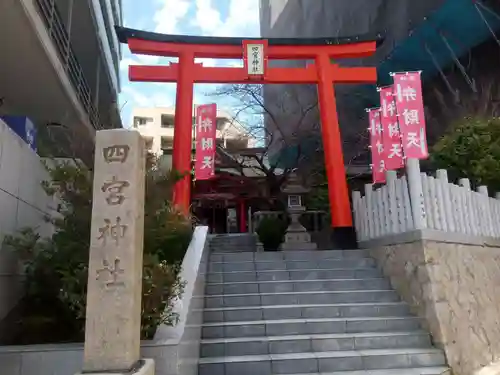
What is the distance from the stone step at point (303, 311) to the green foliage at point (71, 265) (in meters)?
1.59

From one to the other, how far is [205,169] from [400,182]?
6935 millimetres

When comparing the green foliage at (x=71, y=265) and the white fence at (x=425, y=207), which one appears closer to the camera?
the green foliage at (x=71, y=265)

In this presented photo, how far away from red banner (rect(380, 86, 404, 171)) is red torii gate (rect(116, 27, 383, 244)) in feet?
3.69

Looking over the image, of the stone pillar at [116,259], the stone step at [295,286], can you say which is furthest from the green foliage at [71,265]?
the stone step at [295,286]

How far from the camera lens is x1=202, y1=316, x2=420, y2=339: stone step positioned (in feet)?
17.2

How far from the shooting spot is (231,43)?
11.2 metres

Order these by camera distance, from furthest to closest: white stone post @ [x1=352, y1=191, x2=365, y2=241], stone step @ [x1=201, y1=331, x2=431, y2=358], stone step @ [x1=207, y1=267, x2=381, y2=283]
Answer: white stone post @ [x1=352, y1=191, x2=365, y2=241] < stone step @ [x1=207, y1=267, x2=381, y2=283] < stone step @ [x1=201, y1=331, x2=431, y2=358]

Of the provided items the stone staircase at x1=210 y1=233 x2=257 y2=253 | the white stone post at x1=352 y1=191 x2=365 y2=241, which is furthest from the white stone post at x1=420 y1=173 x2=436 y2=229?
the stone staircase at x1=210 y1=233 x2=257 y2=253

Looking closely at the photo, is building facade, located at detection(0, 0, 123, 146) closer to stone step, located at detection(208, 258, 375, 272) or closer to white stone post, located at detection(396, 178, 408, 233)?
stone step, located at detection(208, 258, 375, 272)

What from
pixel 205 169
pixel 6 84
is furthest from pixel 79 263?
pixel 205 169

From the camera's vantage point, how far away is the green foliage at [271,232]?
404 inches

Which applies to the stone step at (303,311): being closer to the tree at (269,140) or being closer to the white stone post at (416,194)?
the white stone post at (416,194)

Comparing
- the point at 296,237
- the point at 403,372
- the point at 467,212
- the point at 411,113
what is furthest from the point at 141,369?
the point at 411,113

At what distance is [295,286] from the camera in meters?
6.39
